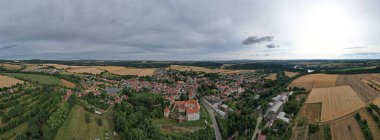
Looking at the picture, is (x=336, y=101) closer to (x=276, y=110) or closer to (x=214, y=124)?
(x=276, y=110)

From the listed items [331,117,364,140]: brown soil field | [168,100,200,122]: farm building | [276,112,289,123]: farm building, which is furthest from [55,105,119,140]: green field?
[331,117,364,140]: brown soil field

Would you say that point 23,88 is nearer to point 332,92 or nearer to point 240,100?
point 240,100

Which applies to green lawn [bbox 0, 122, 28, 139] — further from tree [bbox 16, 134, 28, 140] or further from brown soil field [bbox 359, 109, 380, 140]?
brown soil field [bbox 359, 109, 380, 140]

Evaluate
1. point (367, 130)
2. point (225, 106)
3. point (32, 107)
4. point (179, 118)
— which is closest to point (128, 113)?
point (179, 118)

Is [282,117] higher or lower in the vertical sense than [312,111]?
lower

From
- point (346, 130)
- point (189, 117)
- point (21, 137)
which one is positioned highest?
point (346, 130)

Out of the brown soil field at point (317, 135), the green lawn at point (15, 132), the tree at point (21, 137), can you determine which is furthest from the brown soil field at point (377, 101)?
the green lawn at point (15, 132)

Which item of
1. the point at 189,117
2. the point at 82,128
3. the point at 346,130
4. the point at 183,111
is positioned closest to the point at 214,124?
the point at 189,117
